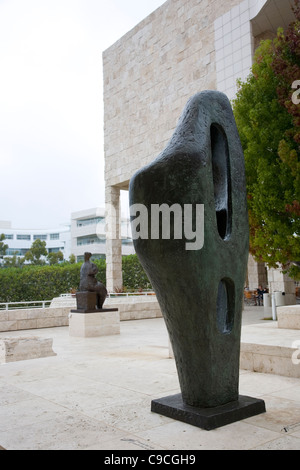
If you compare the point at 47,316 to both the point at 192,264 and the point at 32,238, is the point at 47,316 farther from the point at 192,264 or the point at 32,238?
the point at 32,238


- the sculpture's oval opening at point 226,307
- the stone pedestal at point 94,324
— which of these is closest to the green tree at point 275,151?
the stone pedestal at point 94,324

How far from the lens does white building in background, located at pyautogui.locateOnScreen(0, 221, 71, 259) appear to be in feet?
252

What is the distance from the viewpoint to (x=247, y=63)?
19734 millimetres

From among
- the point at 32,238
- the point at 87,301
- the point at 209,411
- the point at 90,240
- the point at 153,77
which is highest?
the point at 153,77

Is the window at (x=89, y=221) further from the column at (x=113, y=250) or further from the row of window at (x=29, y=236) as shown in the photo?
the column at (x=113, y=250)

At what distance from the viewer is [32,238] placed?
3118 inches

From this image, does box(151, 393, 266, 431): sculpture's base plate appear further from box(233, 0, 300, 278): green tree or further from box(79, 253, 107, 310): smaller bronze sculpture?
box(79, 253, 107, 310): smaller bronze sculpture

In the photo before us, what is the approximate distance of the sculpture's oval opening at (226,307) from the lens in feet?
13.2

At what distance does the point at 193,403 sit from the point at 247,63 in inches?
754

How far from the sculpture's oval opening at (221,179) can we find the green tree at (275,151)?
5.20 metres

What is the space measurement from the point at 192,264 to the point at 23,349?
17.2 feet

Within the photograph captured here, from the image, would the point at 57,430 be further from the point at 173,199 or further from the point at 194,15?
the point at 194,15

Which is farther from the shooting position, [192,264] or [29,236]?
[29,236]

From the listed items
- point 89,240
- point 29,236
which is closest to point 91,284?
point 89,240
